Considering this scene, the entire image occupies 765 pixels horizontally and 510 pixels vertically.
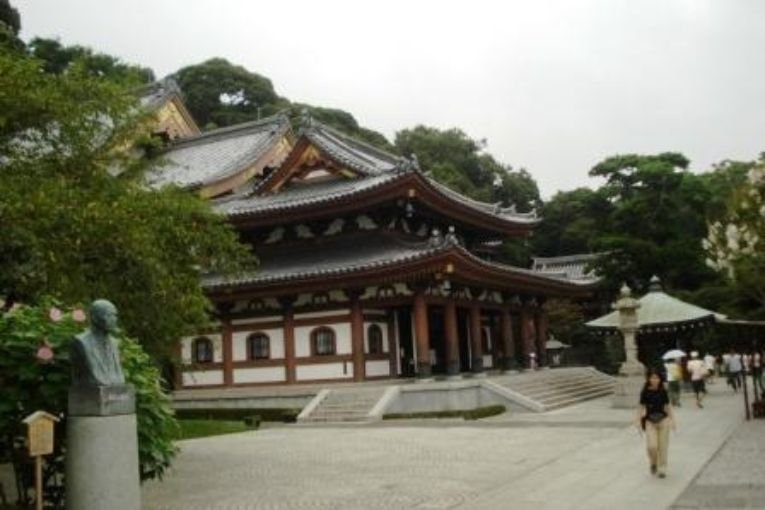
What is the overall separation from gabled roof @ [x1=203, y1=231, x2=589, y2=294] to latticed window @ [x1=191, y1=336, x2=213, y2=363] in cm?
264

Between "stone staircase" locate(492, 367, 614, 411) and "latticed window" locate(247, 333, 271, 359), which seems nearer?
"stone staircase" locate(492, 367, 614, 411)

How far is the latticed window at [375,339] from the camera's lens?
1217 inches

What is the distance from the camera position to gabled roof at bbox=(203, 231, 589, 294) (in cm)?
2809

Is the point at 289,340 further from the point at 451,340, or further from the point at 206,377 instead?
the point at 451,340

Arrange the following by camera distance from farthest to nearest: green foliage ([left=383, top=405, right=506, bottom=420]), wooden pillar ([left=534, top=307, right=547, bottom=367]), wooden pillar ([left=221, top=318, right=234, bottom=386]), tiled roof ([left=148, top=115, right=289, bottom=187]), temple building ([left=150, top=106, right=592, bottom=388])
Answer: wooden pillar ([left=534, top=307, right=547, bottom=367]) < tiled roof ([left=148, top=115, right=289, bottom=187]) < wooden pillar ([left=221, top=318, right=234, bottom=386]) < temple building ([left=150, top=106, right=592, bottom=388]) < green foliage ([left=383, top=405, right=506, bottom=420])

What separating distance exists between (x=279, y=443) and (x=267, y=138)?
79.1ft

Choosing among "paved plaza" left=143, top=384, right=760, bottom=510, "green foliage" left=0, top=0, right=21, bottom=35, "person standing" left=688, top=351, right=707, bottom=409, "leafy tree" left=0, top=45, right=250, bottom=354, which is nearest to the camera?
"paved plaza" left=143, top=384, right=760, bottom=510

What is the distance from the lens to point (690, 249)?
45781mm

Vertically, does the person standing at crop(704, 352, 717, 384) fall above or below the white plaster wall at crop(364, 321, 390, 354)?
below

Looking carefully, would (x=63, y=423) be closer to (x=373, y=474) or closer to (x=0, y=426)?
(x=0, y=426)

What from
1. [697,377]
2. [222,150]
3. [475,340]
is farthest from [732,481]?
[222,150]

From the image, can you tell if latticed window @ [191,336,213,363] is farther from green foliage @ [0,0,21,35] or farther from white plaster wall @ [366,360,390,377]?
green foliage @ [0,0,21,35]

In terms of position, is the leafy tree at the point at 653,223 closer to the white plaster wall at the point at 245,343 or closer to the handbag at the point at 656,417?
the white plaster wall at the point at 245,343

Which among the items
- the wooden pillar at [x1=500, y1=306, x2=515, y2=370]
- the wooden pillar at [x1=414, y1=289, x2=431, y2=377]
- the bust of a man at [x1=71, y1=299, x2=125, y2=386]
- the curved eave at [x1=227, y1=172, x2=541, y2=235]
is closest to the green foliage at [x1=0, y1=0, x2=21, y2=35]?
the curved eave at [x1=227, y1=172, x2=541, y2=235]
